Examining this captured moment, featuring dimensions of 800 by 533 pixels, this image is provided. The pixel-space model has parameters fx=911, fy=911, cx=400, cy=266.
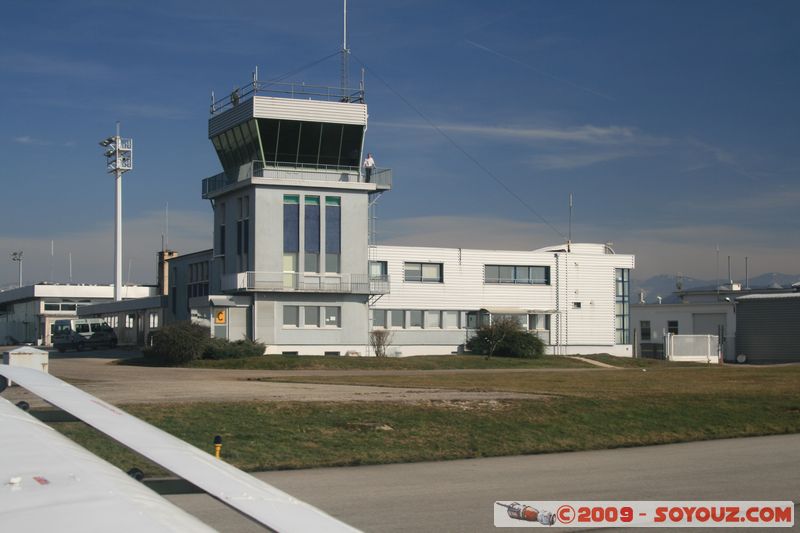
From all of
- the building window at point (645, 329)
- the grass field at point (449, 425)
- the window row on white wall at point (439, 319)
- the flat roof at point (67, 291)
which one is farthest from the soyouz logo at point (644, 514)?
the flat roof at point (67, 291)

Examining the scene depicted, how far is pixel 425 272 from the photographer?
55000 mm

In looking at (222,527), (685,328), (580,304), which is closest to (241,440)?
(222,527)

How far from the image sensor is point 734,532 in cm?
975

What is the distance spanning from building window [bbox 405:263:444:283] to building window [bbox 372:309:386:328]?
8.55 feet

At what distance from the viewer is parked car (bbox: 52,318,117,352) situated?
58781 millimetres

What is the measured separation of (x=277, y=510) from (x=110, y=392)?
782 inches

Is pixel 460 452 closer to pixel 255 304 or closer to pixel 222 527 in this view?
pixel 222 527

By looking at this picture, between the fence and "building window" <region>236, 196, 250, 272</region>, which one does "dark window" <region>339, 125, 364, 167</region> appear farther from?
the fence

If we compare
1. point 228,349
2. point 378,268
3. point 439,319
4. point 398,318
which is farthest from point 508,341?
point 228,349

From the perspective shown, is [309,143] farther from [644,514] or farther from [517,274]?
[644,514]

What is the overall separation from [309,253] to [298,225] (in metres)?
1.61

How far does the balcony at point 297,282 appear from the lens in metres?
46.9

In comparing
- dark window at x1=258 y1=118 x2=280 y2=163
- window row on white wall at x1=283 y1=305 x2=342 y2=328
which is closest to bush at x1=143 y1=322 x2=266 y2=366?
window row on white wall at x1=283 y1=305 x2=342 y2=328

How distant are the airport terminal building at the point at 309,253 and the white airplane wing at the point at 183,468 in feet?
139
